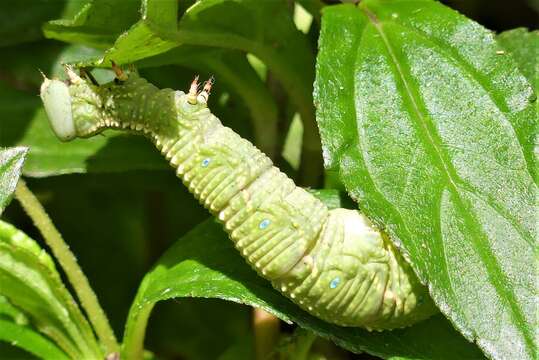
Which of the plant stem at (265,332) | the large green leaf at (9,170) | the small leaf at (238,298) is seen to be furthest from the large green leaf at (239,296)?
the large green leaf at (9,170)

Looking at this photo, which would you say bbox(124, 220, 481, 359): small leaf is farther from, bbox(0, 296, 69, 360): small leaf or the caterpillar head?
the caterpillar head

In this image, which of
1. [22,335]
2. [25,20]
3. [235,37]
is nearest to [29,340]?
[22,335]

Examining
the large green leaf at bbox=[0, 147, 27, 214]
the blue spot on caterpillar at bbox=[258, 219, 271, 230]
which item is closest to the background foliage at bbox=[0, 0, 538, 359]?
the large green leaf at bbox=[0, 147, 27, 214]

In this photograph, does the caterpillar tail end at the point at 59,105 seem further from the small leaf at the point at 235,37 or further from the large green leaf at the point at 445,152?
the large green leaf at the point at 445,152

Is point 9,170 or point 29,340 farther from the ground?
point 9,170

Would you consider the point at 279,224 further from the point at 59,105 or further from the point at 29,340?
the point at 29,340
